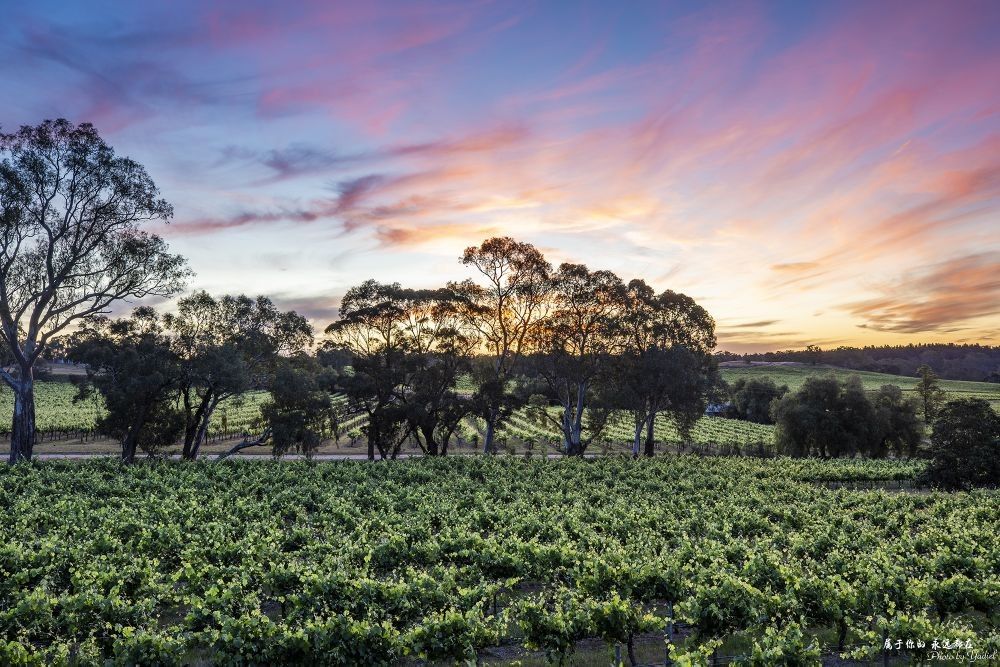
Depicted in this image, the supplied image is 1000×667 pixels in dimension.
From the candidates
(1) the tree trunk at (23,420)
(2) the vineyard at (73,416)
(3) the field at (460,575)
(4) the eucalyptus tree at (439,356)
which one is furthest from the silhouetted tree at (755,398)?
(1) the tree trunk at (23,420)

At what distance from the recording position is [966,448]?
41.9 metres

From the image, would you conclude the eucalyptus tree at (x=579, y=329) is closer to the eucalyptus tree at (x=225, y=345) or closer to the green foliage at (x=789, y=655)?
the eucalyptus tree at (x=225, y=345)

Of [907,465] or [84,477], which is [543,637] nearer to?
[84,477]

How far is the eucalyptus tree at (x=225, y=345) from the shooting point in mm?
45438

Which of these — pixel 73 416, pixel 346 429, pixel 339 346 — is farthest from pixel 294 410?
pixel 73 416

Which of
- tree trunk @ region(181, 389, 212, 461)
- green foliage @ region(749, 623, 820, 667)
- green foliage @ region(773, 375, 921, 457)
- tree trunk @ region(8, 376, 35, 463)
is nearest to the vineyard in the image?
tree trunk @ region(181, 389, 212, 461)

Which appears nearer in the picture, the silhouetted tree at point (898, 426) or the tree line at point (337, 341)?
the tree line at point (337, 341)

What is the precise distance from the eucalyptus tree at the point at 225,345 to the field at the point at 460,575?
14.2 meters

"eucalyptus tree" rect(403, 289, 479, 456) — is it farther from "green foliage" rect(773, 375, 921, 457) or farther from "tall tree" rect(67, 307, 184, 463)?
"green foliage" rect(773, 375, 921, 457)

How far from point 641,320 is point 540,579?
4392 cm

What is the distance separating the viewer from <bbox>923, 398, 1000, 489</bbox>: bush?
135 feet

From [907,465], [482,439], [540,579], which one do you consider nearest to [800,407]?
[907,465]

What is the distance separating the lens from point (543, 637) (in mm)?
11906

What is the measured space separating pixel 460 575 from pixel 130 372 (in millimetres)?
38948
